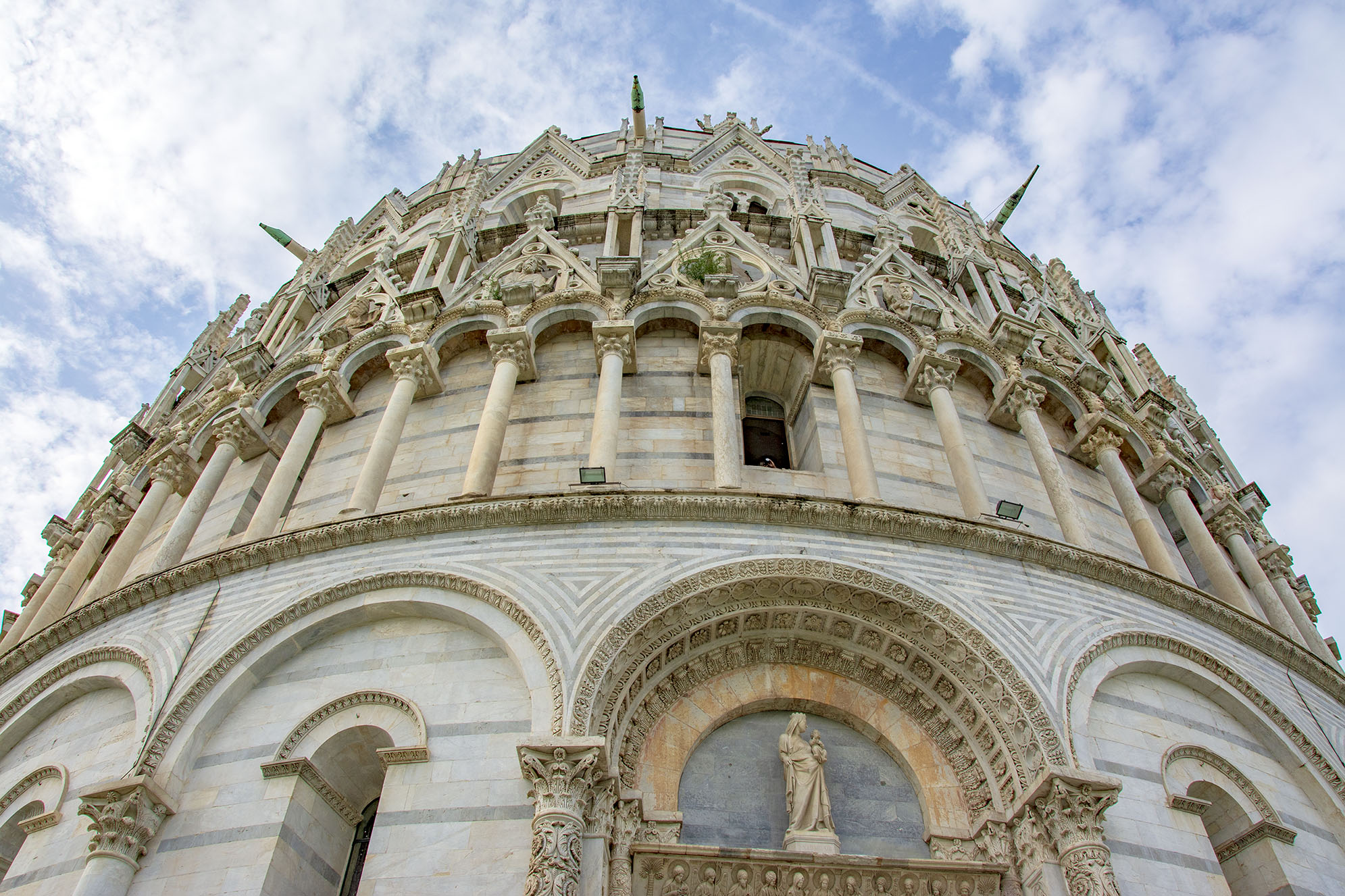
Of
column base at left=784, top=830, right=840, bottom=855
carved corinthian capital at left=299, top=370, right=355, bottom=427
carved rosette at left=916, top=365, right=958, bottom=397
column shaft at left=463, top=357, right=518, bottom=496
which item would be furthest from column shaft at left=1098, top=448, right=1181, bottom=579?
carved corinthian capital at left=299, top=370, right=355, bottom=427

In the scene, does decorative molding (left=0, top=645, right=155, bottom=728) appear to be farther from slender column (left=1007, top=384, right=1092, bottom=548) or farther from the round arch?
slender column (left=1007, top=384, right=1092, bottom=548)

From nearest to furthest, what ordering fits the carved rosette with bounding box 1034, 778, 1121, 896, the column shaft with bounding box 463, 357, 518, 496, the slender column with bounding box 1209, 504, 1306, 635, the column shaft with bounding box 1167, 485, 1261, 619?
1. the carved rosette with bounding box 1034, 778, 1121, 896
2. the column shaft with bounding box 463, 357, 518, 496
3. the column shaft with bounding box 1167, 485, 1261, 619
4. the slender column with bounding box 1209, 504, 1306, 635

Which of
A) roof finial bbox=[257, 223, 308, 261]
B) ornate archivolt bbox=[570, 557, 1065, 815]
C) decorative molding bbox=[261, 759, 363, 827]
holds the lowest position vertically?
decorative molding bbox=[261, 759, 363, 827]

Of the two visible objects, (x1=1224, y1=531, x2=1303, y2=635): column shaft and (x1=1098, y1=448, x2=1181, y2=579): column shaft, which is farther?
(x1=1224, y1=531, x2=1303, y2=635): column shaft

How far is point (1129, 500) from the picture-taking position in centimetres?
1286

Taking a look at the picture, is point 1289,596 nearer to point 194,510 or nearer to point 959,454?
point 959,454

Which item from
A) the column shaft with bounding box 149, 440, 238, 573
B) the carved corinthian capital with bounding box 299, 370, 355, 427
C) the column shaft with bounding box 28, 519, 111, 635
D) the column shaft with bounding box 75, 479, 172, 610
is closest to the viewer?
the column shaft with bounding box 149, 440, 238, 573

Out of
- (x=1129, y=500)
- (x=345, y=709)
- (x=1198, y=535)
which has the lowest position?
(x=345, y=709)

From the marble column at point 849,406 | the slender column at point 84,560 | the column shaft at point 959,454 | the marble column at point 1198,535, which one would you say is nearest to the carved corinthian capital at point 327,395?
the slender column at point 84,560

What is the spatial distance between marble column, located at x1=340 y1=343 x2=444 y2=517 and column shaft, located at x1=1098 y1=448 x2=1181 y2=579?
9.81 metres

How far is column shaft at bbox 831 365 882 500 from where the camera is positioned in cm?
1078

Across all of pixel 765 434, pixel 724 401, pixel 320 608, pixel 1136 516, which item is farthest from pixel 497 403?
pixel 1136 516

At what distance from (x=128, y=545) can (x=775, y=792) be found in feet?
33.1

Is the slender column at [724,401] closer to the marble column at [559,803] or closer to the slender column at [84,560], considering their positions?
the marble column at [559,803]
